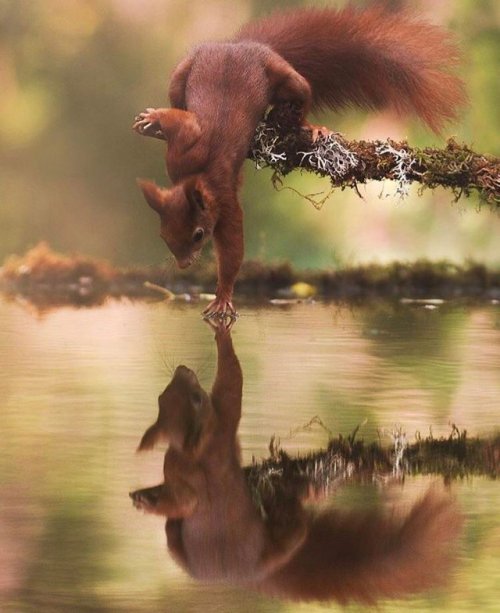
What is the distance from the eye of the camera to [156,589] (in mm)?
1125

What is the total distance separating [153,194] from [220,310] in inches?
24.0

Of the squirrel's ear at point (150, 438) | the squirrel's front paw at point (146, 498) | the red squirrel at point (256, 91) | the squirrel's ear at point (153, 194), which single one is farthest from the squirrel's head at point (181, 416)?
the red squirrel at point (256, 91)

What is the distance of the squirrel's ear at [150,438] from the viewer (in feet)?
5.70

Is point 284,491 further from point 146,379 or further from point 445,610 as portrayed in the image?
point 146,379

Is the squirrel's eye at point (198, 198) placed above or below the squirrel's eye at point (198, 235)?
above

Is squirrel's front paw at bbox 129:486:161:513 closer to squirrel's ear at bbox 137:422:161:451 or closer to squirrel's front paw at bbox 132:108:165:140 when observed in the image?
squirrel's ear at bbox 137:422:161:451

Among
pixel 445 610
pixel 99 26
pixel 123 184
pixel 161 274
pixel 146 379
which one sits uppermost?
pixel 99 26

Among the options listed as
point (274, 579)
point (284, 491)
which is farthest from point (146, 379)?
point (274, 579)

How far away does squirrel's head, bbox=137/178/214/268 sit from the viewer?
2.89 metres

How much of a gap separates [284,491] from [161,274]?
3214mm

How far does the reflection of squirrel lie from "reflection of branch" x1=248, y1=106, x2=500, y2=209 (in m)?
1.67

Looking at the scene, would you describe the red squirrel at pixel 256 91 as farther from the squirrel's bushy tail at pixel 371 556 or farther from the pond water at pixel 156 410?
the squirrel's bushy tail at pixel 371 556

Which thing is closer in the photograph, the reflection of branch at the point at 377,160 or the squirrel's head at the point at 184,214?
the squirrel's head at the point at 184,214

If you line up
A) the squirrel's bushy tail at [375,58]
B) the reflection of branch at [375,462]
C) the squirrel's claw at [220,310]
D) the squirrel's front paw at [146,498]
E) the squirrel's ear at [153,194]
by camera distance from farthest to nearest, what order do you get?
the squirrel's bushy tail at [375,58], the squirrel's claw at [220,310], the squirrel's ear at [153,194], the reflection of branch at [375,462], the squirrel's front paw at [146,498]
